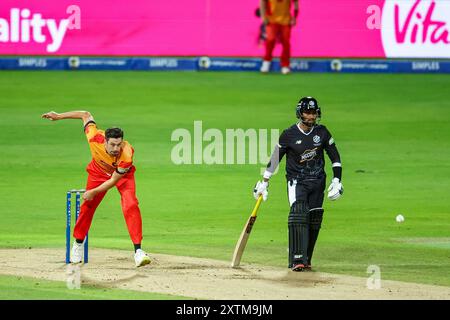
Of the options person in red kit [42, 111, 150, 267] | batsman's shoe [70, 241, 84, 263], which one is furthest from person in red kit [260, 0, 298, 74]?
batsman's shoe [70, 241, 84, 263]

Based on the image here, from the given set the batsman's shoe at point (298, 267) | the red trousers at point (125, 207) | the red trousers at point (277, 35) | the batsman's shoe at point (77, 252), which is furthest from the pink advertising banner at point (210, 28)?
the batsman's shoe at point (298, 267)

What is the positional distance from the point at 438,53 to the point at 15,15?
11171 mm

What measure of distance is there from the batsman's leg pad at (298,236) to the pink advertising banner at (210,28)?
60.4ft

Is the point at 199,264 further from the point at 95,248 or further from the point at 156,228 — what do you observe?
the point at 156,228

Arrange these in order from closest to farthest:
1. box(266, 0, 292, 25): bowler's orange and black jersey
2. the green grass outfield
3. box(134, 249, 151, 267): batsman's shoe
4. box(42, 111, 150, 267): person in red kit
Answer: box(134, 249, 151, 267): batsman's shoe
box(42, 111, 150, 267): person in red kit
the green grass outfield
box(266, 0, 292, 25): bowler's orange and black jersey

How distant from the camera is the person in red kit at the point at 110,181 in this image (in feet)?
46.5

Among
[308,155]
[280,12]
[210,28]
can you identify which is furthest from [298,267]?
[210,28]

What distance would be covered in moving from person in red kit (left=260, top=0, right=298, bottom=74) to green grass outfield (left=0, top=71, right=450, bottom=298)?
0.90 metres

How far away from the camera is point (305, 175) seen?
14586 mm

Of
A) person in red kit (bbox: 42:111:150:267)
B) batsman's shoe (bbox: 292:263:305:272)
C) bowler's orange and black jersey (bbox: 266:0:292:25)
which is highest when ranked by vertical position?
bowler's orange and black jersey (bbox: 266:0:292:25)

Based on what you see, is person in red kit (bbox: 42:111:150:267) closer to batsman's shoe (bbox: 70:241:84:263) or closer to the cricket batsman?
batsman's shoe (bbox: 70:241:84:263)

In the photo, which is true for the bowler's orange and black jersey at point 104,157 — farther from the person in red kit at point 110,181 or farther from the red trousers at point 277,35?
the red trousers at point 277,35

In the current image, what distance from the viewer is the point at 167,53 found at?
33094 millimetres

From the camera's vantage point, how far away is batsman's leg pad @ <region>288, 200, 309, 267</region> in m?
14.3
